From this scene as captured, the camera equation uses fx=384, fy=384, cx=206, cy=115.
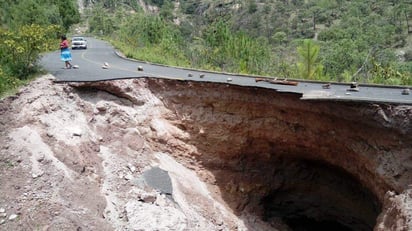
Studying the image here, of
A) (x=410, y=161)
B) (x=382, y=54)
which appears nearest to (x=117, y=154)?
(x=410, y=161)

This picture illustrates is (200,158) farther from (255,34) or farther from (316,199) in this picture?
(255,34)

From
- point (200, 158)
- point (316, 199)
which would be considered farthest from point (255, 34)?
point (200, 158)

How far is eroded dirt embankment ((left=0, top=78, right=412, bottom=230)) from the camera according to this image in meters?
9.47

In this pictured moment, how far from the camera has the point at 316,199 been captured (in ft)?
48.4

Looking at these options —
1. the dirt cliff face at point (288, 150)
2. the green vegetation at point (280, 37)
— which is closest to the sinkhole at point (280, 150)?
the dirt cliff face at point (288, 150)

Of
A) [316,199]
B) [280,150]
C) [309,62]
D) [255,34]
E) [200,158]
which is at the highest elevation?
[309,62]

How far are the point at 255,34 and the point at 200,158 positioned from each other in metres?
64.0

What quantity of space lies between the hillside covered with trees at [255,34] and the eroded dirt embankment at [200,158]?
11.2ft

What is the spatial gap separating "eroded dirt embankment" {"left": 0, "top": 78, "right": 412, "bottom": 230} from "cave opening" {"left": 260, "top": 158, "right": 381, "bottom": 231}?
0.15 feet

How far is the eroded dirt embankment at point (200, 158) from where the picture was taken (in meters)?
9.47

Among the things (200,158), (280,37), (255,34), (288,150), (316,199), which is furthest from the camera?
(255,34)

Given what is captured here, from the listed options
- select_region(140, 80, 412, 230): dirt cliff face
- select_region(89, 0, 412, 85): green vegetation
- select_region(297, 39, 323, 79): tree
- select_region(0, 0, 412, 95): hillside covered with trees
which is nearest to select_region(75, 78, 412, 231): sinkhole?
select_region(140, 80, 412, 230): dirt cliff face

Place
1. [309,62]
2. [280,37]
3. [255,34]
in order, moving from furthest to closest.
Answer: [255,34] < [280,37] < [309,62]

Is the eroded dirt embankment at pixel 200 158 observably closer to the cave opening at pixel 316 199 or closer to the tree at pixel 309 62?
the cave opening at pixel 316 199
